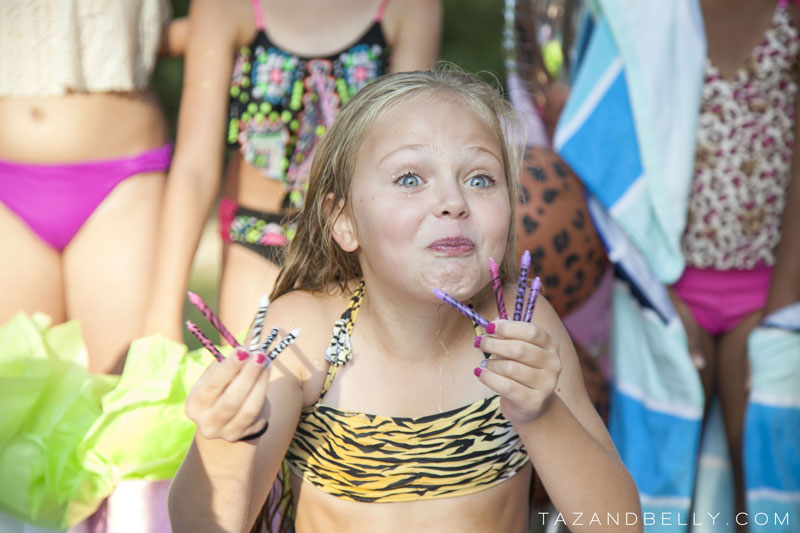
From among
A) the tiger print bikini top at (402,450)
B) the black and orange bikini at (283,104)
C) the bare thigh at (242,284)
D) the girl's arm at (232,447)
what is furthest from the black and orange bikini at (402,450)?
the black and orange bikini at (283,104)

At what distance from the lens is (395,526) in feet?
5.43

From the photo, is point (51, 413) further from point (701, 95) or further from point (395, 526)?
point (701, 95)

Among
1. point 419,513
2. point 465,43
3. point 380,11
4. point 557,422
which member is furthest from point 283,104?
point 465,43

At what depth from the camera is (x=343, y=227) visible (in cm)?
175

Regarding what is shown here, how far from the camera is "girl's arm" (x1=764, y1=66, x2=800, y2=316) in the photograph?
8.42ft

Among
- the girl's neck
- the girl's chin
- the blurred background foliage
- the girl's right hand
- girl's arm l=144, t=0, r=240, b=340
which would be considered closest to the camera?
Result: the girl's right hand

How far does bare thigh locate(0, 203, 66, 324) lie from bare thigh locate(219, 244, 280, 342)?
0.48 metres

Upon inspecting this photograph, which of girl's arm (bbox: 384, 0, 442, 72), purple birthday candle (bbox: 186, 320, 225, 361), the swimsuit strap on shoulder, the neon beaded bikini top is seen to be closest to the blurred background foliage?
girl's arm (bbox: 384, 0, 442, 72)

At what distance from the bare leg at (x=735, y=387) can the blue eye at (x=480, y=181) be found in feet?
4.46

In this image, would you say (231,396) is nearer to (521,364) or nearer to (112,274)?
(521,364)

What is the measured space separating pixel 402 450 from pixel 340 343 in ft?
0.76

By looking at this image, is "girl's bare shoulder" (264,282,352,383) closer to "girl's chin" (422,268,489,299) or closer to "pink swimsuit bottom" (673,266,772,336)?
"girl's chin" (422,268,489,299)

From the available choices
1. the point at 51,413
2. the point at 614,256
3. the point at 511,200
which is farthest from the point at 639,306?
the point at 51,413

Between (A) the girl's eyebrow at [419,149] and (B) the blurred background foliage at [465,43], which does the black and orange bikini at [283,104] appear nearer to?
(A) the girl's eyebrow at [419,149]
